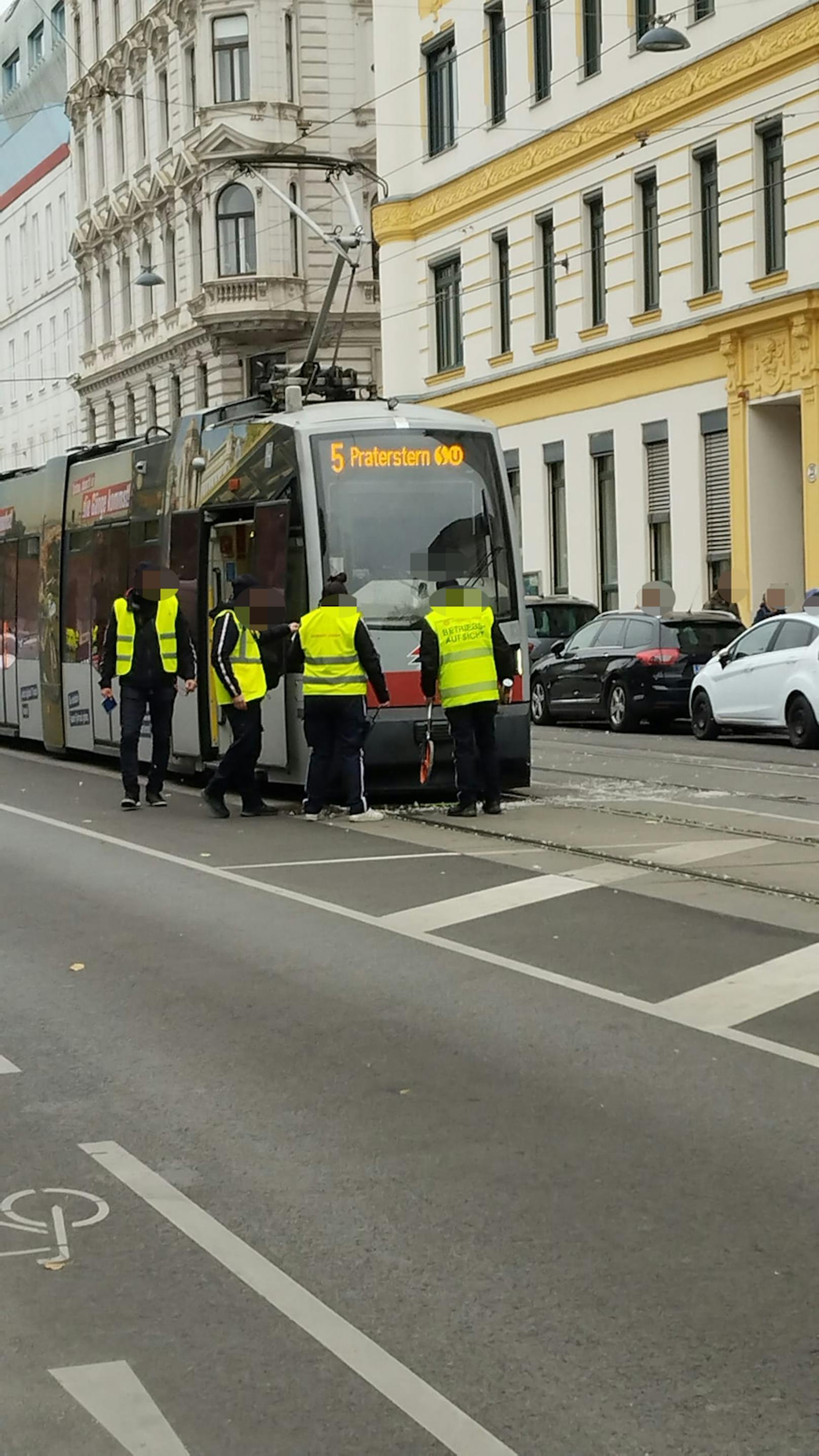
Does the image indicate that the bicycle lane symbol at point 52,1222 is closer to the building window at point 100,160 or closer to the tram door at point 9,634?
the tram door at point 9,634

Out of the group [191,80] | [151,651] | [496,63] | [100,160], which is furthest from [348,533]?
[100,160]

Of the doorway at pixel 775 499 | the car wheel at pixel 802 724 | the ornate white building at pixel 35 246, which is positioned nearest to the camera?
the car wheel at pixel 802 724

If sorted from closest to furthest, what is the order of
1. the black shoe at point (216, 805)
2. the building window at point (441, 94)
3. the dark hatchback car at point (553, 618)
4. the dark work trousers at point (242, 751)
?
the dark work trousers at point (242, 751) → the black shoe at point (216, 805) → the dark hatchback car at point (553, 618) → the building window at point (441, 94)

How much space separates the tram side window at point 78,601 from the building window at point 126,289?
41.3 metres

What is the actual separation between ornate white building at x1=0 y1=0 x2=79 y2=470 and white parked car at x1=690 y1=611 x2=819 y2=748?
1853 inches

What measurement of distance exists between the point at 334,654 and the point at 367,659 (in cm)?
27

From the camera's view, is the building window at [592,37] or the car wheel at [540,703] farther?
the building window at [592,37]

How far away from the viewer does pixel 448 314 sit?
46.0m

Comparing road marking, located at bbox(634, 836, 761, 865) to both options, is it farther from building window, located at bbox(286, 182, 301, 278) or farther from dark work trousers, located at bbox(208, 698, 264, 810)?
building window, located at bbox(286, 182, 301, 278)

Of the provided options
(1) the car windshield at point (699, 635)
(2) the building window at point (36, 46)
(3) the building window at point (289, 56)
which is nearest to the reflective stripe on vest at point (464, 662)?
(1) the car windshield at point (699, 635)

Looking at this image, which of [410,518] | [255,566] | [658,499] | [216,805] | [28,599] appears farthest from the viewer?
[658,499]

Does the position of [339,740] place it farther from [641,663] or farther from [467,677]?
[641,663]

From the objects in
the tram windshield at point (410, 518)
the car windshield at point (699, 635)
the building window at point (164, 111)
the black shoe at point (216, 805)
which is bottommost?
the black shoe at point (216, 805)

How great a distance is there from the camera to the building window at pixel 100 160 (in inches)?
2625
